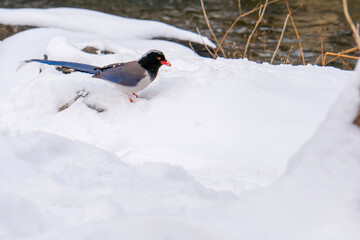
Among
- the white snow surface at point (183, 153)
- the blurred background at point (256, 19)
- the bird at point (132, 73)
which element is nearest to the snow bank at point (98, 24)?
the white snow surface at point (183, 153)

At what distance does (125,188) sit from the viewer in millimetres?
1729

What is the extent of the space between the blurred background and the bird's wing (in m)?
3.71

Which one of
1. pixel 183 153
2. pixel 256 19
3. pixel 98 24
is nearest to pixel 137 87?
pixel 183 153

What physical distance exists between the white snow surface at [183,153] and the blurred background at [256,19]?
105 inches

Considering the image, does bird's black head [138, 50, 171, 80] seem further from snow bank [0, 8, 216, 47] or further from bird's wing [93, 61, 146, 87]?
snow bank [0, 8, 216, 47]

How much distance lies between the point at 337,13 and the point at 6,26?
5.50 metres

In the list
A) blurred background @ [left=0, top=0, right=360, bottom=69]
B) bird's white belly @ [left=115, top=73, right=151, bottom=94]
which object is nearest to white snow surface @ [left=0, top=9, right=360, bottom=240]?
bird's white belly @ [left=115, top=73, right=151, bottom=94]

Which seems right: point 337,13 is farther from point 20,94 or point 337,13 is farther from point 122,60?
point 20,94

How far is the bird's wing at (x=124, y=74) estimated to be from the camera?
3000mm

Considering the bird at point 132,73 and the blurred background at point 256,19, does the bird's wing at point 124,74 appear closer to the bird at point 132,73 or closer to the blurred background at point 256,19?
the bird at point 132,73

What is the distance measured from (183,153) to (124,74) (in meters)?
0.70

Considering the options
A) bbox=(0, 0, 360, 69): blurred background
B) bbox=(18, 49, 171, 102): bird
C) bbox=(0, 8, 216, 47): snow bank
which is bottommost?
bbox=(0, 0, 360, 69): blurred background

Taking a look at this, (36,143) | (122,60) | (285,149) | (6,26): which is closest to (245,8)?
(6,26)

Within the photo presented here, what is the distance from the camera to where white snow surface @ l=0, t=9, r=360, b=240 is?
1358 mm
